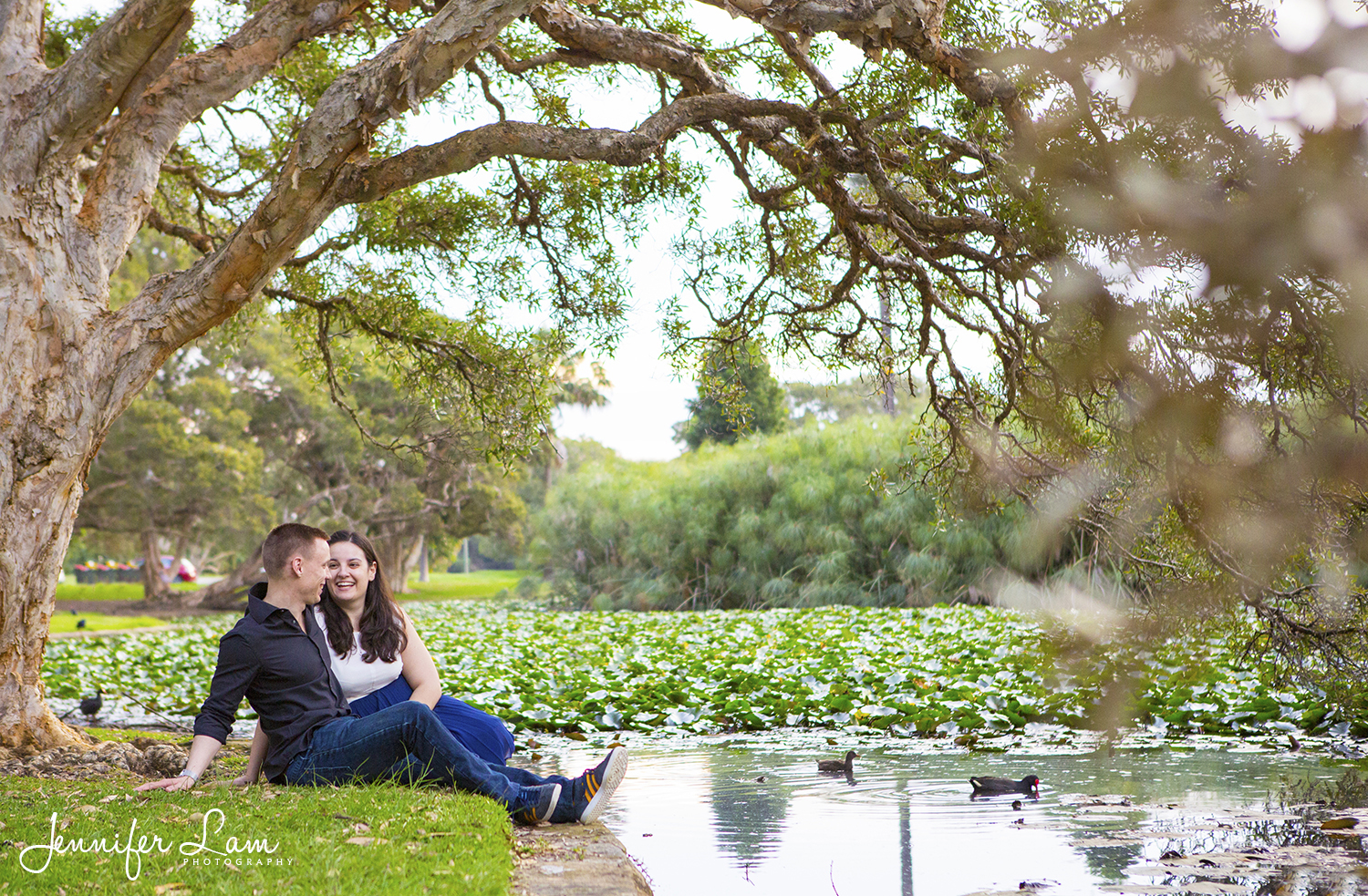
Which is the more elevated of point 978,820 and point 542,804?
point 542,804

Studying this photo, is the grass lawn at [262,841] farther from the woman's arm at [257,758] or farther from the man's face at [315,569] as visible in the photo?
the man's face at [315,569]

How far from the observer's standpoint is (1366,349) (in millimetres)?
2102

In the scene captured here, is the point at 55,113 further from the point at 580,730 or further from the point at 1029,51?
the point at 1029,51

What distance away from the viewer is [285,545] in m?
4.34

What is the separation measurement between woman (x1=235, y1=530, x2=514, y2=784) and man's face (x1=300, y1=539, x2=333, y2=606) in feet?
0.59

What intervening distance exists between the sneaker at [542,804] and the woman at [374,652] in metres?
0.61

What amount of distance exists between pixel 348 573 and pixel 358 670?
1.40 feet

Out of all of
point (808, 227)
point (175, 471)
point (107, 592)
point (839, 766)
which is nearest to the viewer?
point (839, 766)

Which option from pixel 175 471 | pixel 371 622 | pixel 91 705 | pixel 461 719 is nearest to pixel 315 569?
pixel 371 622

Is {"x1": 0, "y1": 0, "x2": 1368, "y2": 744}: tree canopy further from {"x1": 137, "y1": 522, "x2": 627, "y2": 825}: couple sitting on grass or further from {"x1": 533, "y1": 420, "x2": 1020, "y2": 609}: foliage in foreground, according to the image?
{"x1": 533, "y1": 420, "x2": 1020, "y2": 609}: foliage in foreground

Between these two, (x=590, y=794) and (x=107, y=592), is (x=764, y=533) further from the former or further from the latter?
(x=107, y=592)

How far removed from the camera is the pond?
143 inches

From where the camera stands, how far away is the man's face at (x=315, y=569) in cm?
438

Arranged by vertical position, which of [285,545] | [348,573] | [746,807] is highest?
[285,545]
